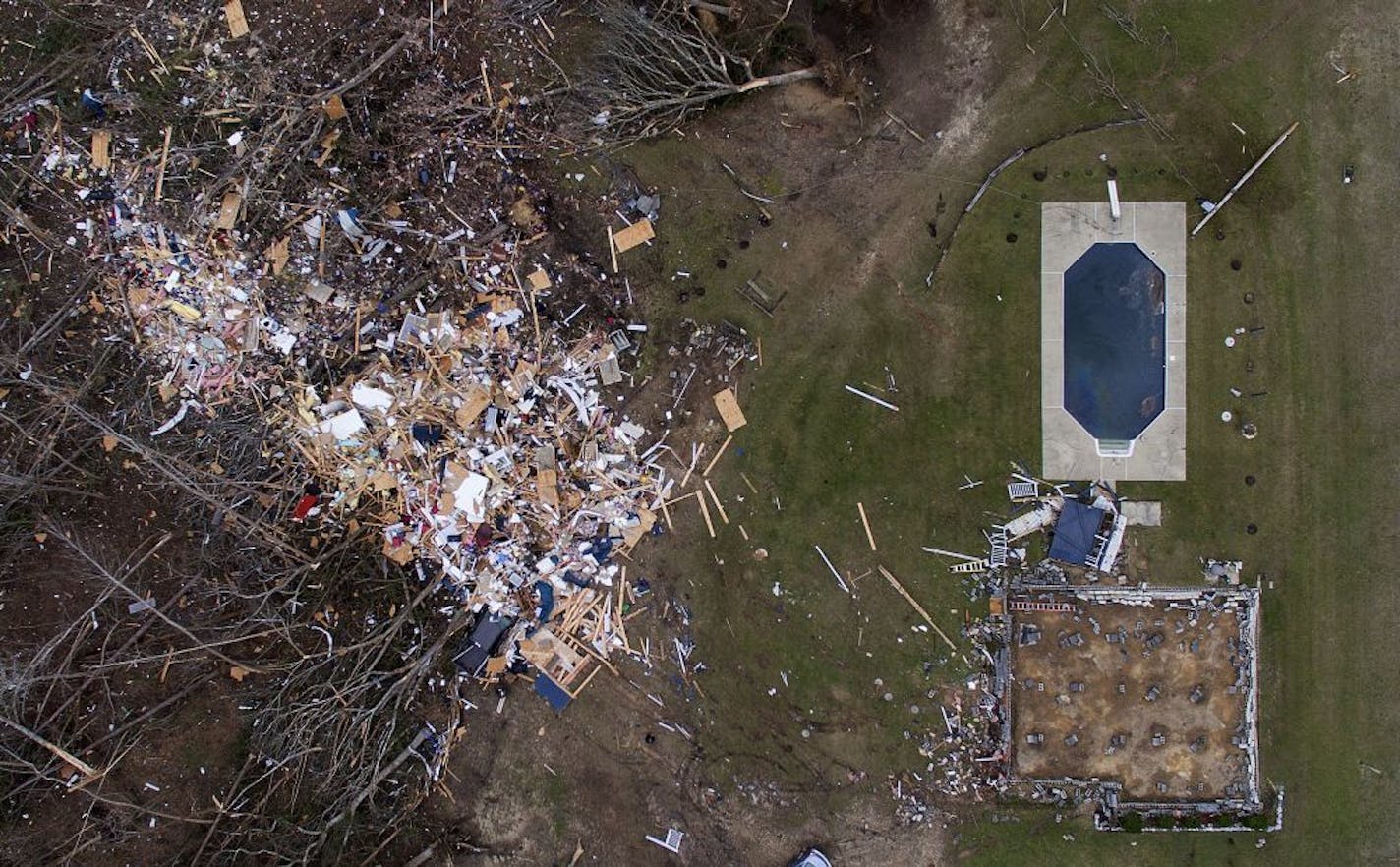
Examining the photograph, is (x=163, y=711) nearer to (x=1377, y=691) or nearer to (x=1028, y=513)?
(x=1028, y=513)

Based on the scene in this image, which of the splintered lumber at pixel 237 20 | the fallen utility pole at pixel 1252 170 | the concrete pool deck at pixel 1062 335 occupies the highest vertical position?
the fallen utility pole at pixel 1252 170

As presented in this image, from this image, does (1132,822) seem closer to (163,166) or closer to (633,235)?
(633,235)

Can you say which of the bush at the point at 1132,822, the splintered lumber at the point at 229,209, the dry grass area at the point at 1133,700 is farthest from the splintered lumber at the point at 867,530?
the splintered lumber at the point at 229,209

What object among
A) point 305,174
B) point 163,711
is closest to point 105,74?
point 305,174

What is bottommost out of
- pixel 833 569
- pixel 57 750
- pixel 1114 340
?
pixel 57 750

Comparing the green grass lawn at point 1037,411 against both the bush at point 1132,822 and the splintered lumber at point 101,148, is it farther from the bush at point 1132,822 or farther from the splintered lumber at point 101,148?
the splintered lumber at point 101,148

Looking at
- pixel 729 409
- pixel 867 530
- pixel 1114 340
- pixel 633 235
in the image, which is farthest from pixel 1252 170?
pixel 633 235
